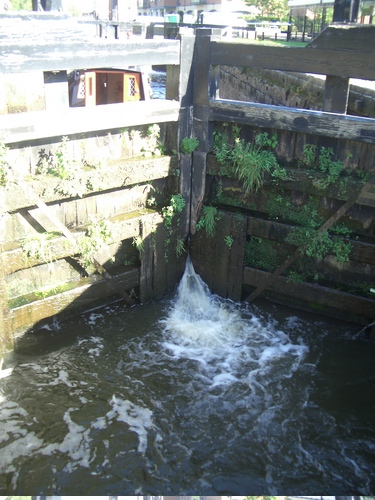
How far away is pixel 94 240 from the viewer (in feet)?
25.5

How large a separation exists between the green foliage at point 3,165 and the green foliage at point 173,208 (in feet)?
8.66

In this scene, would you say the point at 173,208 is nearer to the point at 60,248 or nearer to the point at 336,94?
the point at 60,248

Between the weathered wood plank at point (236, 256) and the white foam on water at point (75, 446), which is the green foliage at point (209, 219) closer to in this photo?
the weathered wood plank at point (236, 256)

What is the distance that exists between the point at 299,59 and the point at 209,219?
2.77m

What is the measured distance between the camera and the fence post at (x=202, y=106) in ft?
26.2

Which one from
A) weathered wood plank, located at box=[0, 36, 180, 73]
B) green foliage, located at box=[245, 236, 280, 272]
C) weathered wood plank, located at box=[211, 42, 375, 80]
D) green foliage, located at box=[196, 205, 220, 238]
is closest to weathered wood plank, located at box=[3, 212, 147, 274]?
green foliage, located at box=[196, 205, 220, 238]

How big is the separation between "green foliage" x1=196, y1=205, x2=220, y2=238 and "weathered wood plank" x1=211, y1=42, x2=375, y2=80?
2.28 meters

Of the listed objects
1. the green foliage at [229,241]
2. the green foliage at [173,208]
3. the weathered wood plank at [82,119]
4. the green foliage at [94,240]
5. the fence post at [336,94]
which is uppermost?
the fence post at [336,94]

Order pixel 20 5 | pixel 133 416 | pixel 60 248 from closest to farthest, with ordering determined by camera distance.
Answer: pixel 133 416, pixel 60 248, pixel 20 5

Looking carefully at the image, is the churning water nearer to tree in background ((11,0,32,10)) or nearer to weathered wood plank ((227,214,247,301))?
weathered wood plank ((227,214,247,301))

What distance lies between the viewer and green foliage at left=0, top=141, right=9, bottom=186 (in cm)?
658

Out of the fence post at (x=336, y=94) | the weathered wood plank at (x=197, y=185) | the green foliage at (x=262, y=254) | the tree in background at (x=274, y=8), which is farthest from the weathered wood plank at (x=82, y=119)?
the tree in background at (x=274, y=8)

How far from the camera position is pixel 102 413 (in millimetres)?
6527

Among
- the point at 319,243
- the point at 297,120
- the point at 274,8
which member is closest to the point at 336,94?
the point at 297,120
